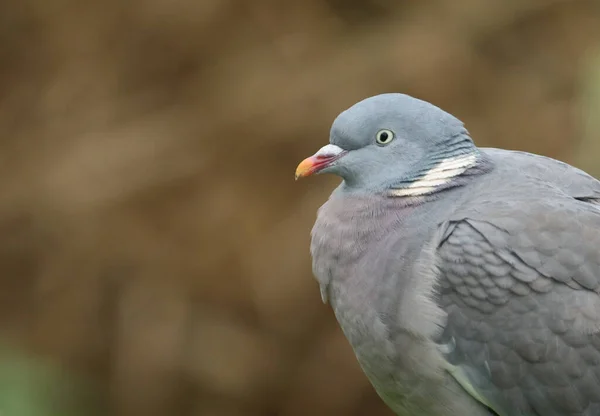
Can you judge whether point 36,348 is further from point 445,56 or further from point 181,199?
point 445,56

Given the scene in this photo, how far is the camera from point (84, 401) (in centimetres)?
455

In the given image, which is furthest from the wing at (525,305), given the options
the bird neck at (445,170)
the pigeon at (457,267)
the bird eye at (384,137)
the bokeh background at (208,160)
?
the bokeh background at (208,160)

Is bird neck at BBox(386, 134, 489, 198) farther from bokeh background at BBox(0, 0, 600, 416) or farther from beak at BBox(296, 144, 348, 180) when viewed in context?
bokeh background at BBox(0, 0, 600, 416)

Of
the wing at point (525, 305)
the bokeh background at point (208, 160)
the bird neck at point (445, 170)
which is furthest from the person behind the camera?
the bokeh background at point (208, 160)

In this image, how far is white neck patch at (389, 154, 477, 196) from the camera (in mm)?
2350

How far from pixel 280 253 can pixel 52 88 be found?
1640mm

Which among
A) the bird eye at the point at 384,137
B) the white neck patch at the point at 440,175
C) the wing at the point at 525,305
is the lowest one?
the wing at the point at 525,305

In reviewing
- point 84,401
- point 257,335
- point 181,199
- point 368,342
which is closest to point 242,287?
point 257,335

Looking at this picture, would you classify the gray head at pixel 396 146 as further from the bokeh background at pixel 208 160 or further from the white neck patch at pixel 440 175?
the bokeh background at pixel 208 160

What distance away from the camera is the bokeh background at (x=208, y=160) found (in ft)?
15.2

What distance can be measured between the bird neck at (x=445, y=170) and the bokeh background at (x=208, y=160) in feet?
7.08

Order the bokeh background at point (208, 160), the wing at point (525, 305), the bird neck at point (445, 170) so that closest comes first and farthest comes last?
the wing at point (525, 305), the bird neck at point (445, 170), the bokeh background at point (208, 160)

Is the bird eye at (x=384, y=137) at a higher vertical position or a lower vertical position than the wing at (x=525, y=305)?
higher

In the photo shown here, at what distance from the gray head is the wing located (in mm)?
225
